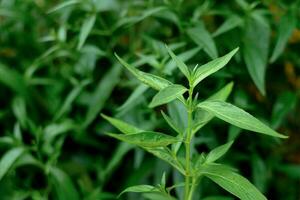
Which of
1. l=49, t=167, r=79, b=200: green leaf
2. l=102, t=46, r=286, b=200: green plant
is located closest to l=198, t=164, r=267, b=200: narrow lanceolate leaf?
l=102, t=46, r=286, b=200: green plant

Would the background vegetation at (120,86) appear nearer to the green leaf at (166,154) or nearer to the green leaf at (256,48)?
the green leaf at (256,48)

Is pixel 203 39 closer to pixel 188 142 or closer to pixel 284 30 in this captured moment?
pixel 284 30

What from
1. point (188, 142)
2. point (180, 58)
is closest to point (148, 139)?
point (188, 142)

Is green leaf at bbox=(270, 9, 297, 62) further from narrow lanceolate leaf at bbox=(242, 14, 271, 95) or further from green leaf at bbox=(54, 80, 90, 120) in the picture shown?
green leaf at bbox=(54, 80, 90, 120)

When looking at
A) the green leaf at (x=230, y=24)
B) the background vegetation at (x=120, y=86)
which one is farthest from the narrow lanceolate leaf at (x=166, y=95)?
the green leaf at (x=230, y=24)

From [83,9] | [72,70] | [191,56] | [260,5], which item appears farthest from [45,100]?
[260,5]

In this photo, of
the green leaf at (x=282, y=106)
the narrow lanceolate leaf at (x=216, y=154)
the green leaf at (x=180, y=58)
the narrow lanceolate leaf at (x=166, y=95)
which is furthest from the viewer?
the green leaf at (x=282, y=106)

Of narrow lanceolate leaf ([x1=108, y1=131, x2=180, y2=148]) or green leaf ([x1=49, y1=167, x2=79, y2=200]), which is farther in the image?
green leaf ([x1=49, y1=167, x2=79, y2=200])
